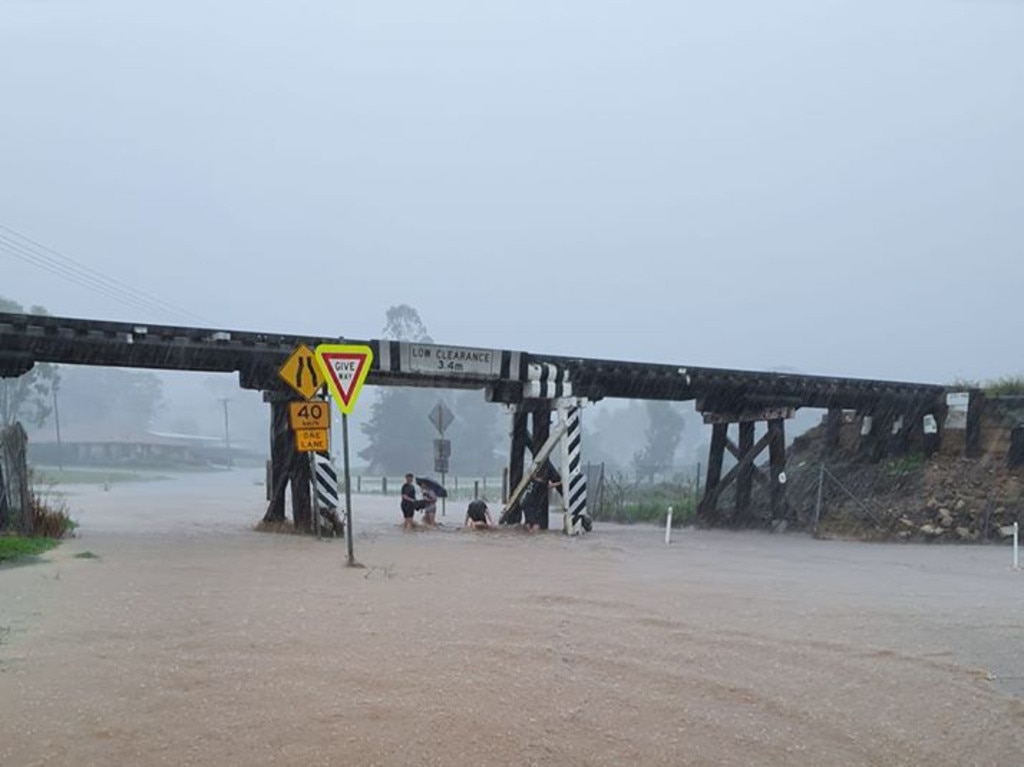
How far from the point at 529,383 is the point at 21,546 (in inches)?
402

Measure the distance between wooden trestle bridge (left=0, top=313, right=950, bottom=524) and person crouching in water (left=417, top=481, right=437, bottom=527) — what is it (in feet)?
6.79

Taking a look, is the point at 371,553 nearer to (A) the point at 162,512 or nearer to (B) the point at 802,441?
(A) the point at 162,512

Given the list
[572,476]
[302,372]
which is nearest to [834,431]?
[572,476]

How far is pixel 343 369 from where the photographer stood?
12.0m

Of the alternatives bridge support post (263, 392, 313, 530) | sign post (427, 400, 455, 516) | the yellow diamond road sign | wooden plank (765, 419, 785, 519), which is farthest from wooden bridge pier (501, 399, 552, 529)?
wooden plank (765, 419, 785, 519)

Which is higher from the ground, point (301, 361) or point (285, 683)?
point (301, 361)

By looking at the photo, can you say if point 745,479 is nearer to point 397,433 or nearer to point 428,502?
point 428,502

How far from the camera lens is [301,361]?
15883 mm

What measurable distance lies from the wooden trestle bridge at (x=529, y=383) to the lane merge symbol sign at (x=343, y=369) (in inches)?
233

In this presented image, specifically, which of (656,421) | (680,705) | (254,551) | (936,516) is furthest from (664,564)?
(656,421)

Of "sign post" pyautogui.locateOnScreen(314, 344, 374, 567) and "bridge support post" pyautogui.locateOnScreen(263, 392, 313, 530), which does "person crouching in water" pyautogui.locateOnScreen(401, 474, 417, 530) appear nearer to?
"bridge support post" pyautogui.locateOnScreen(263, 392, 313, 530)

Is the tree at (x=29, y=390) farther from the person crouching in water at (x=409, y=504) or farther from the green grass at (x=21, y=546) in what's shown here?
the green grass at (x=21, y=546)

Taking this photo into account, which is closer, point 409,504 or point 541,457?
point 541,457

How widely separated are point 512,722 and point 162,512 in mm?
23522
